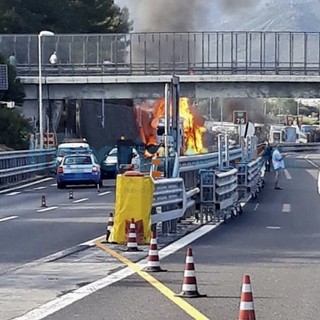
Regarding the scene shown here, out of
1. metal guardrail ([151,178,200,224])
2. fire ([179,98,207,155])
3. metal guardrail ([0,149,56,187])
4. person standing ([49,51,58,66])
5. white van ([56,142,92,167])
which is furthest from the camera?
person standing ([49,51,58,66])

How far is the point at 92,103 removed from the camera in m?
81.9

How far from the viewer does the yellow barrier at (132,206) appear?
1895 cm

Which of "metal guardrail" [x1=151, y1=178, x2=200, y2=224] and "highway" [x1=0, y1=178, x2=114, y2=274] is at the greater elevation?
"metal guardrail" [x1=151, y1=178, x2=200, y2=224]

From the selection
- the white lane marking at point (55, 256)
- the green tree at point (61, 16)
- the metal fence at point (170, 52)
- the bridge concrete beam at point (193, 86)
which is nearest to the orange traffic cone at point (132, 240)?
the white lane marking at point (55, 256)

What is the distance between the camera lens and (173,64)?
229 feet

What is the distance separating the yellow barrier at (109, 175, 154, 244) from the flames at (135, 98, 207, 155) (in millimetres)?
33655

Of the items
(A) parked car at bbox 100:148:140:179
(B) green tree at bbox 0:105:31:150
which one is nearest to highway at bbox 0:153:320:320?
(A) parked car at bbox 100:148:140:179

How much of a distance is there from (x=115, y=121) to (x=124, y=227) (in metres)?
66.6

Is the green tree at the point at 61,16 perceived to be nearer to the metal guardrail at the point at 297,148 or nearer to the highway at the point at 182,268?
the metal guardrail at the point at 297,148

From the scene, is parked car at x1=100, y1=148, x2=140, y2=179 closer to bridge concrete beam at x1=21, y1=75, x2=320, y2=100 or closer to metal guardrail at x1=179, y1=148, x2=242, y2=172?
bridge concrete beam at x1=21, y1=75, x2=320, y2=100

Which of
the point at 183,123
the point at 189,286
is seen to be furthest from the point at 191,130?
the point at 189,286

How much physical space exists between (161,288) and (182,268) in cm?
206

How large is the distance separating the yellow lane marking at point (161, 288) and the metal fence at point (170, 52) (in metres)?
49.1

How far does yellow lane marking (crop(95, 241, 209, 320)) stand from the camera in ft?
38.8
